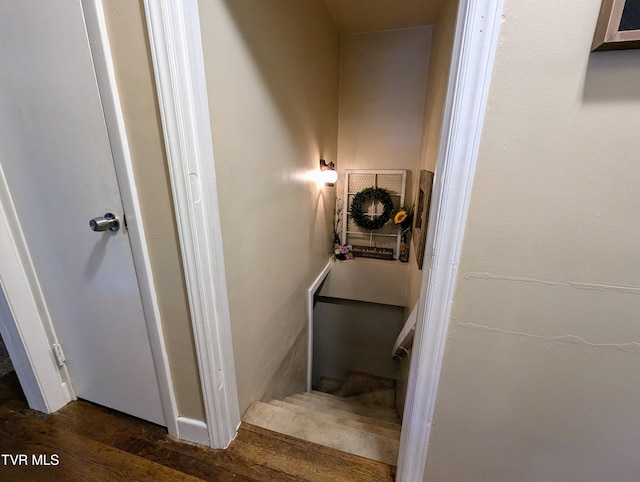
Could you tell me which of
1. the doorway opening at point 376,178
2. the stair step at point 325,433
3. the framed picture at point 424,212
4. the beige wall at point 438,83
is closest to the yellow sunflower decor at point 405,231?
the doorway opening at point 376,178

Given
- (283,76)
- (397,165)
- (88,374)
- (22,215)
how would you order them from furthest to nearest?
1. (397,165)
2. (283,76)
3. (88,374)
4. (22,215)

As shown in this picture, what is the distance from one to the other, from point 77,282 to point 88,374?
0.52m

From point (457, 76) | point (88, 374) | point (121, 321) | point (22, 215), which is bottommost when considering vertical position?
point (88, 374)

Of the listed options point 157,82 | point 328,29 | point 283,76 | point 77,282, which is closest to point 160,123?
point 157,82

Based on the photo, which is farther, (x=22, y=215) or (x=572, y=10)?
(x=22, y=215)

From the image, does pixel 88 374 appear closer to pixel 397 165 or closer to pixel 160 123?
pixel 160 123

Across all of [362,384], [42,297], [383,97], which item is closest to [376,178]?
[383,97]

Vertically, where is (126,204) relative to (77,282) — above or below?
above

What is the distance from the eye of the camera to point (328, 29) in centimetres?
230

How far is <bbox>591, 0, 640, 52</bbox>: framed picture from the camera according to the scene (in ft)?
1.65

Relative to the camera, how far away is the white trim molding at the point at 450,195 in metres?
0.59

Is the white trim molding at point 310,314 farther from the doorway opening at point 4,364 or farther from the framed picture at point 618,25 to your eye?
the framed picture at point 618,25

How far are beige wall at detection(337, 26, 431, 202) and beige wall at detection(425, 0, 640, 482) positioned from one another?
7.44 ft

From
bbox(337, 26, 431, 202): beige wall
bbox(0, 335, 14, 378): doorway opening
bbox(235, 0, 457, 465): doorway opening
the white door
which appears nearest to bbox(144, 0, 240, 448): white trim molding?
the white door
